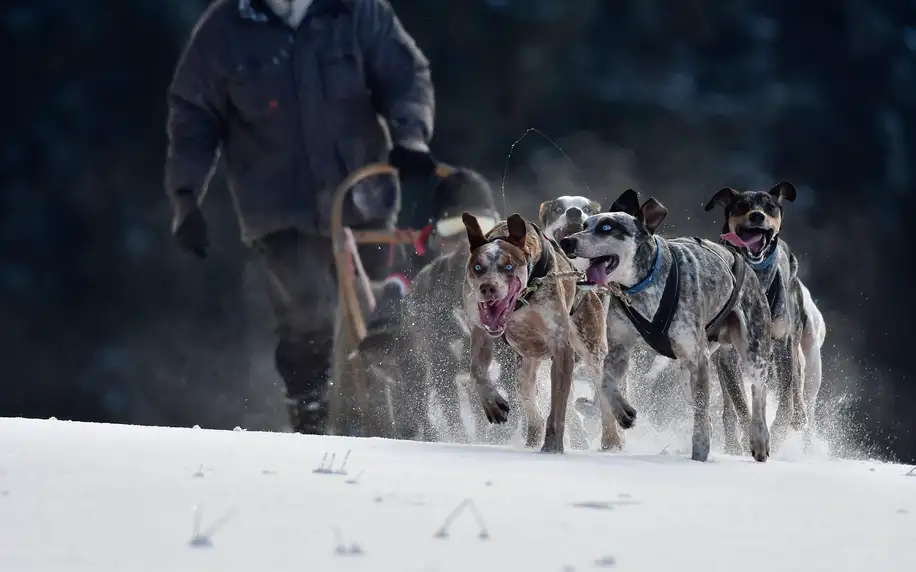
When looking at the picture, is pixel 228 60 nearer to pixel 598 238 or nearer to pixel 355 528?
pixel 598 238

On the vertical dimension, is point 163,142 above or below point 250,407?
above

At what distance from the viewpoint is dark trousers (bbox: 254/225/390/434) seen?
29.8 feet

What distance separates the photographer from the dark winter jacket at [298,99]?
29.5 ft

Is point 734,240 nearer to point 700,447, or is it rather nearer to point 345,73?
point 700,447

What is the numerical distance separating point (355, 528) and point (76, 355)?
26.7 ft

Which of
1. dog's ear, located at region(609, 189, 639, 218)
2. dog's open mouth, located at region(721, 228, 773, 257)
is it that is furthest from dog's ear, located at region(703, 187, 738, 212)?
dog's ear, located at region(609, 189, 639, 218)

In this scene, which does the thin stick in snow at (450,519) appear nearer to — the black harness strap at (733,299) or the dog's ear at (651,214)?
the dog's ear at (651,214)

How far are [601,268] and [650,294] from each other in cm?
20

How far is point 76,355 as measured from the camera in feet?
34.0

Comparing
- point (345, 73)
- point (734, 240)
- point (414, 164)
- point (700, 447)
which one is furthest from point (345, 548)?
point (345, 73)

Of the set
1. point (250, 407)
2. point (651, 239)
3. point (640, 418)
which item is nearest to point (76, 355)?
point (250, 407)

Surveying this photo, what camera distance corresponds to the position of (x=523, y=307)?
189 inches

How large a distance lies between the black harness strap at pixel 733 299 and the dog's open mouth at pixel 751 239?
1.34 feet

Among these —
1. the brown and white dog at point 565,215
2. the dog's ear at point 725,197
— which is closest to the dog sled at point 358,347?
the brown and white dog at point 565,215
